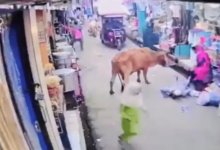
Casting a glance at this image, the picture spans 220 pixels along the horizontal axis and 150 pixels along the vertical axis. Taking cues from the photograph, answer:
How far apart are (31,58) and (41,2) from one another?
147mm

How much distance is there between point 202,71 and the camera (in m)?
0.94

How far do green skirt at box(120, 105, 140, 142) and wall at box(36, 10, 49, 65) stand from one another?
0.25m

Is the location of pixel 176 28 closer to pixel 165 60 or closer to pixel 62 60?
pixel 165 60

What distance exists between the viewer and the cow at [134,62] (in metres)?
0.95

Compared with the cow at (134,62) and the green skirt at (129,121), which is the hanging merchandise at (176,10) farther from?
the green skirt at (129,121)

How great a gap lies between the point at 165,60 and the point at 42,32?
339mm

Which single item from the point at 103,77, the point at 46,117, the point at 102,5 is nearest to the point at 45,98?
the point at 46,117

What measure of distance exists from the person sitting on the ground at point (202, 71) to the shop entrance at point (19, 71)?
0.43 m

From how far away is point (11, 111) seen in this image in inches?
34.4

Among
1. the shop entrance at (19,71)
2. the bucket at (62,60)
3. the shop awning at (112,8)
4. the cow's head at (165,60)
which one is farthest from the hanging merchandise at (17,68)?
the cow's head at (165,60)

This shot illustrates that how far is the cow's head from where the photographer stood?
940 mm

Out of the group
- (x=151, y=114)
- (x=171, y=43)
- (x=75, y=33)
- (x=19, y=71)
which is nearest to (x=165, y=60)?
(x=171, y=43)

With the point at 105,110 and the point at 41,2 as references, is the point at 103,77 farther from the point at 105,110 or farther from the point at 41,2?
the point at 41,2

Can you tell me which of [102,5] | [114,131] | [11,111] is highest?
[102,5]
